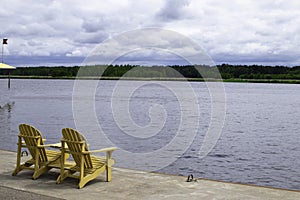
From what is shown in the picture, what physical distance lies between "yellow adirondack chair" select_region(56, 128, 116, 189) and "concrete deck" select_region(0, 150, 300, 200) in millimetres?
143

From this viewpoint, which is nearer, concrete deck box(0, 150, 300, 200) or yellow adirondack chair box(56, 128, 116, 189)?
concrete deck box(0, 150, 300, 200)

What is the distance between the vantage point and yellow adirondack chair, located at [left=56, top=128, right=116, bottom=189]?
21.5 ft

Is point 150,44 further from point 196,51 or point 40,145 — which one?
point 40,145

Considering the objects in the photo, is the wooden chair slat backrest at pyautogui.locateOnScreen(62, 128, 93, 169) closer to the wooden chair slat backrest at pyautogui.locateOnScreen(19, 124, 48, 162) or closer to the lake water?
the wooden chair slat backrest at pyautogui.locateOnScreen(19, 124, 48, 162)

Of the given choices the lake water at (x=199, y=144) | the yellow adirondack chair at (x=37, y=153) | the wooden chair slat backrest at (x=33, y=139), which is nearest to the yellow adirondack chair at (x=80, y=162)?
the yellow adirondack chair at (x=37, y=153)

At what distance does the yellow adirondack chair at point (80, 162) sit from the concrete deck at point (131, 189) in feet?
0.47

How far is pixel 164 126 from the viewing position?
91.8 ft

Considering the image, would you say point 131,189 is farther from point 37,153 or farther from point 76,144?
point 37,153

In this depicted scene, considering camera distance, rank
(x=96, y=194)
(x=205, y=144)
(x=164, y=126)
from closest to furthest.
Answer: (x=96, y=194)
(x=205, y=144)
(x=164, y=126)

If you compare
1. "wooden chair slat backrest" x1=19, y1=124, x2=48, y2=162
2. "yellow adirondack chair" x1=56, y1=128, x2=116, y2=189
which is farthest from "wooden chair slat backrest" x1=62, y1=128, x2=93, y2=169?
"wooden chair slat backrest" x1=19, y1=124, x2=48, y2=162

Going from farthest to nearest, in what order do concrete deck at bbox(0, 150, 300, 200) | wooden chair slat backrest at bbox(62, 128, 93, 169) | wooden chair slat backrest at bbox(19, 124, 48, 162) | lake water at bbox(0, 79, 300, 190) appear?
1. lake water at bbox(0, 79, 300, 190)
2. wooden chair slat backrest at bbox(19, 124, 48, 162)
3. wooden chair slat backrest at bbox(62, 128, 93, 169)
4. concrete deck at bbox(0, 150, 300, 200)

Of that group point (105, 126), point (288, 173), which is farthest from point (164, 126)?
point (288, 173)

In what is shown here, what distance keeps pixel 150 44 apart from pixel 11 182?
458 centimetres

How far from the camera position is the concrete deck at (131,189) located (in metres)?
6.20
